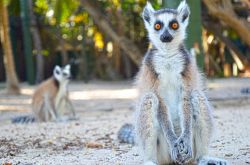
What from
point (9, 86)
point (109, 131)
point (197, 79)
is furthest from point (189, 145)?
point (9, 86)

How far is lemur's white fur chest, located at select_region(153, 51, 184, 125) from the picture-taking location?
4.93 metres

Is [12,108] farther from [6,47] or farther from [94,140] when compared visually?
[94,140]

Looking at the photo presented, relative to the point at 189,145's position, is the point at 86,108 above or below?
below

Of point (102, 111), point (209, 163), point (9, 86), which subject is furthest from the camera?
point (9, 86)

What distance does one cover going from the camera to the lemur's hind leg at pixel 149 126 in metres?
4.89

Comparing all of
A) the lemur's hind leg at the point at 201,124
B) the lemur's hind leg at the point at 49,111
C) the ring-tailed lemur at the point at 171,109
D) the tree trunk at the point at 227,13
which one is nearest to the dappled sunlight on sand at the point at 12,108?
the lemur's hind leg at the point at 49,111

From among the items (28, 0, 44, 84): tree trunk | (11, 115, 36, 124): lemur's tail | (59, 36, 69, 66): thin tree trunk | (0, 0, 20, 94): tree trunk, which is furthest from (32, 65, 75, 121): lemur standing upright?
(59, 36, 69, 66): thin tree trunk

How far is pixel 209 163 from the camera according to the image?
190 inches

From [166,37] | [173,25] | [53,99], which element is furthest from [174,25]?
[53,99]

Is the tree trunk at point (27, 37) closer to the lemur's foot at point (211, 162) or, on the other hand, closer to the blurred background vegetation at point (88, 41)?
the blurred background vegetation at point (88, 41)

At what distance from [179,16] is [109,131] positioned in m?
3.75

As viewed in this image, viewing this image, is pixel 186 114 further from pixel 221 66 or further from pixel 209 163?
pixel 221 66

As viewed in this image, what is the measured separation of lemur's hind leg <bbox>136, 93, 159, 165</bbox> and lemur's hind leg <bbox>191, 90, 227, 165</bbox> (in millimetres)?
371

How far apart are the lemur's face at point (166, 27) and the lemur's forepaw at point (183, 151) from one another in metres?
0.93
